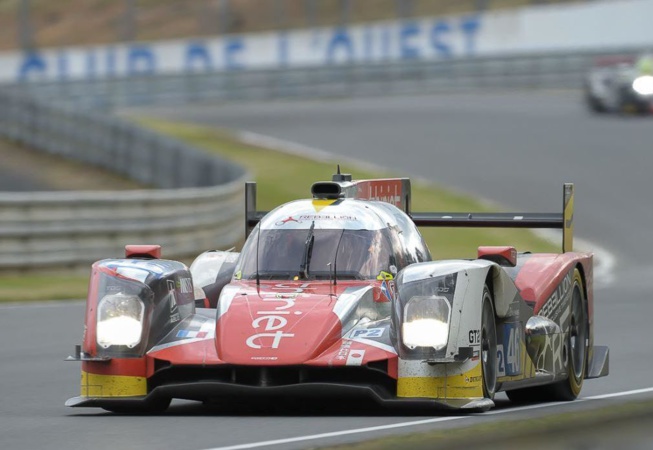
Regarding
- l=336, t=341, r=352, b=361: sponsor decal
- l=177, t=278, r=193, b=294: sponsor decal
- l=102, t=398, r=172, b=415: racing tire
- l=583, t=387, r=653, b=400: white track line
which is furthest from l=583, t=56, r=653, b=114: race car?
l=336, t=341, r=352, b=361: sponsor decal

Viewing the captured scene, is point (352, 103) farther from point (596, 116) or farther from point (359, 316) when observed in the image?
point (359, 316)

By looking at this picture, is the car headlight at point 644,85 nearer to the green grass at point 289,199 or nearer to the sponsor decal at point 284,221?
the green grass at point 289,199

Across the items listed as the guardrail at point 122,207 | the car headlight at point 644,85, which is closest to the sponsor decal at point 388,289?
the guardrail at point 122,207

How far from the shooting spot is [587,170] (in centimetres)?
3244

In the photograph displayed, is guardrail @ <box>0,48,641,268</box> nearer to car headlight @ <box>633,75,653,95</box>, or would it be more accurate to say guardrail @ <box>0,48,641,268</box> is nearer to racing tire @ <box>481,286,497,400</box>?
car headlight @ <box>633,75,653,95</box>

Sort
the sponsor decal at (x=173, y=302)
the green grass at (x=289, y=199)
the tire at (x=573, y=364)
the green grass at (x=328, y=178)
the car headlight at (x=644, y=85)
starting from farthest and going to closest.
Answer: the car headlight at (x=644, y=85) < the green grass at (x=328, y=178) < the green grass at (x=289, y=199) < the tire at (x=573, y=364) < the sponsor decal at (x=173, y=302)

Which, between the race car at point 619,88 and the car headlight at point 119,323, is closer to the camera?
the car headlight at point 119,323

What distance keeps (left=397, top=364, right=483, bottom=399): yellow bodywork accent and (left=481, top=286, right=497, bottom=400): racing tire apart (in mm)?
245

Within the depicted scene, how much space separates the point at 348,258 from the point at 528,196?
69.1 feet

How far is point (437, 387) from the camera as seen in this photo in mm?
7848

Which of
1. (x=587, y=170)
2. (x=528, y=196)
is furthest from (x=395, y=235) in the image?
(x=587, y=170)

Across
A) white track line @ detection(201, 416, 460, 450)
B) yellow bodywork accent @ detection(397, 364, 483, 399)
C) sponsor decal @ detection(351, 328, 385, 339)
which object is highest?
sponsor decal @ detection(351, 328, 385, 339)

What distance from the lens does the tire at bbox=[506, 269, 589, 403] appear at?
30.9 feet

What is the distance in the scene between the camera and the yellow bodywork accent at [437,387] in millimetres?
7836
